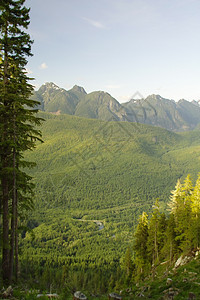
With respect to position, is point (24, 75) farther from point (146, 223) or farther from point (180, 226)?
point (146, 223)

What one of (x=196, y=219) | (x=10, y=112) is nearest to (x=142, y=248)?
(x=196, y=219)

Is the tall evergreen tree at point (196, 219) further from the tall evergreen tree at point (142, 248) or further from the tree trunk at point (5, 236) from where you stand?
the tree trunk at point (5, 236)

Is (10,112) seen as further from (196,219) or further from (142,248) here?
(142,248)

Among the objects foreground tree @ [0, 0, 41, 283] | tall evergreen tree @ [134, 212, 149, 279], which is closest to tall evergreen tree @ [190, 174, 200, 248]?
tall evergreen tree @ [134, 212, 149, 279]

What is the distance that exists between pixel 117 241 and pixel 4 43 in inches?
4539

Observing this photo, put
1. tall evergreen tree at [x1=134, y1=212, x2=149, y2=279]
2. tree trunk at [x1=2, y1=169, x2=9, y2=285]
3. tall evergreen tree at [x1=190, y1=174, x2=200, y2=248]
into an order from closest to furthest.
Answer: tree trunk at [x1=2, y1=169, x2=9, y2=285] → tall evergreen tree at [x1=190, y1=174, x2=200, y2=248] → tall evergreen tree at [x1=134, y1=212, x2=149, y2=279]

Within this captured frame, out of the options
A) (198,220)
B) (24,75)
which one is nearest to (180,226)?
(198,220)

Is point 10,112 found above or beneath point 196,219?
above

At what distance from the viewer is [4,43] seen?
12703 millimetres

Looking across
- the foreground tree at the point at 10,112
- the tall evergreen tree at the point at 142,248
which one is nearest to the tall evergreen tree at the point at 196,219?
the tall evergreen tree at the point at 142,248

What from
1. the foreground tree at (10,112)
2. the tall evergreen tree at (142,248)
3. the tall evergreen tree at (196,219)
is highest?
the foreground tree at (10,112)

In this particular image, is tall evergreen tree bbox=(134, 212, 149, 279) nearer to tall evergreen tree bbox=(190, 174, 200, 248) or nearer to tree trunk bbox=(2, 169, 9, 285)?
tall evergreen tree bbox=(190, 174, 200, 248)

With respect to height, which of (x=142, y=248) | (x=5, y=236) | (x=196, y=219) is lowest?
(x=142, y=248)

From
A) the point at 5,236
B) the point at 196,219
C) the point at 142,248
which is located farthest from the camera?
the point at 142,248
